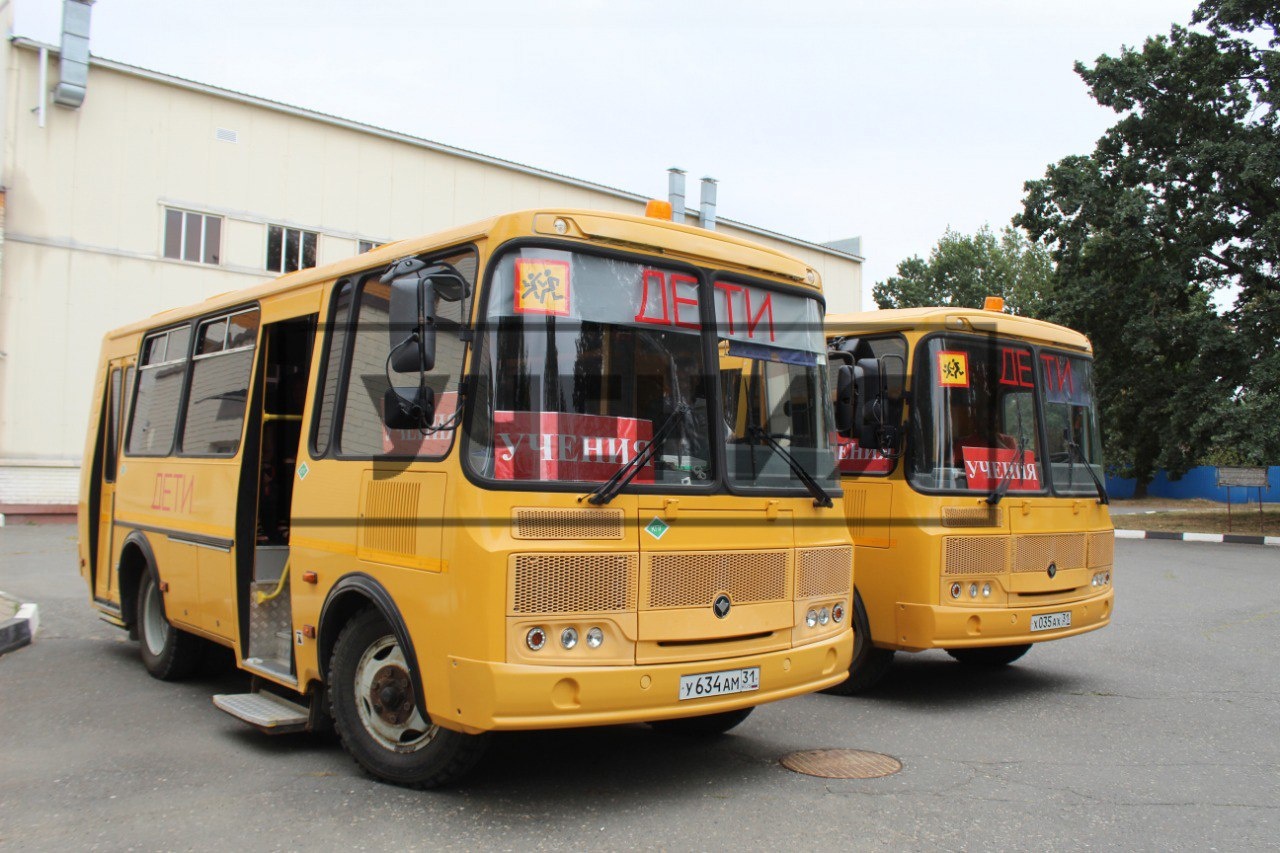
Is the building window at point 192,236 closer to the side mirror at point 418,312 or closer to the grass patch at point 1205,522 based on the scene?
the grass patch at point 1205,522

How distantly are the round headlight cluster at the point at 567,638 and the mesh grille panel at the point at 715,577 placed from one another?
0.32 meters

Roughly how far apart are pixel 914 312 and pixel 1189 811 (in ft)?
13.2

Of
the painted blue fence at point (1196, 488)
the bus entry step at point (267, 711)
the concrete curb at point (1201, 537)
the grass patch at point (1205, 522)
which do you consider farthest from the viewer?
the painted blue fence at point (1196, 488)

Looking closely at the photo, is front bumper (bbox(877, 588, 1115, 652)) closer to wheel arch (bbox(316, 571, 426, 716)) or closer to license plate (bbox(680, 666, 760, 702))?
license plate (bbox(680, 666, 760, 702))

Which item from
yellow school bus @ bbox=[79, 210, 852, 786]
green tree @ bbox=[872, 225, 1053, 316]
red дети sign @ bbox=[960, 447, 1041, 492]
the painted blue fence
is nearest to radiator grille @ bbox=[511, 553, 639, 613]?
yellow school bus @ bbox=[79, 210, 852, 786]

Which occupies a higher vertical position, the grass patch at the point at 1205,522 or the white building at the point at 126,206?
the white building at the point at 126,206

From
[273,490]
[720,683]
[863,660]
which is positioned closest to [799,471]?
[720,683]

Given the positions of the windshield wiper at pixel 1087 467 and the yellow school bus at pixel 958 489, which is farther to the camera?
the windshield wiper at pixel 1087 467

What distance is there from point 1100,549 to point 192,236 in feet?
75.3

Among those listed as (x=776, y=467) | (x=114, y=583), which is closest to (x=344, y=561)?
(x=776, y=467)

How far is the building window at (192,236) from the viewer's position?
25656 mm

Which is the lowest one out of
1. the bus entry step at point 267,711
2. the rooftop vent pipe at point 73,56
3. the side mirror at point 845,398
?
the bus entry step at point 267,711

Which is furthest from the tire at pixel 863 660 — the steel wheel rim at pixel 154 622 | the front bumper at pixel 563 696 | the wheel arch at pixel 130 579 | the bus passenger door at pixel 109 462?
the bus passenger door at pixel 109 462

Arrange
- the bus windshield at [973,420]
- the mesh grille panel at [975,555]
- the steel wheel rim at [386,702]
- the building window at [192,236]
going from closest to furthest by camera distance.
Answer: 1. the steel wheel rim at [386,702]
2. the mesh grille panel at [975,555]
3. the bus windshield at [973,420]
4. the building window at [192,236]
